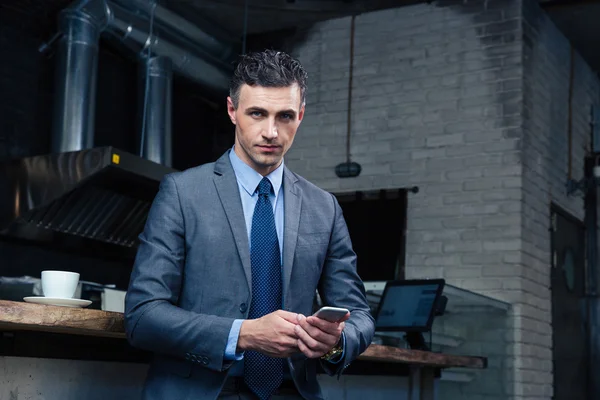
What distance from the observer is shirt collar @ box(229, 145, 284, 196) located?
1.52 meters

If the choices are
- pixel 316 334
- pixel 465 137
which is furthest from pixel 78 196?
pixel 316 334

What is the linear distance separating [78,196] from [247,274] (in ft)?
9.36

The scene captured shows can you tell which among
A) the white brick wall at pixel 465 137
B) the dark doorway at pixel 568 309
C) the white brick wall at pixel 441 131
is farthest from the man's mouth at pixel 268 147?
the dark doorway at pixel 568 309

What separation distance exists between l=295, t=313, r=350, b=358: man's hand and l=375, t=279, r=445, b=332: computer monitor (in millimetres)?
1923

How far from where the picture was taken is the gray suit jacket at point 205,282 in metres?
1.33

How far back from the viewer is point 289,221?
1.50 m

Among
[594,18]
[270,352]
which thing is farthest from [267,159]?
[594,18]

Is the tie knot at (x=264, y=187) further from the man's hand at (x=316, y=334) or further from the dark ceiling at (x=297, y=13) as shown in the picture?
the dark ceiling at (x=297, y=13)

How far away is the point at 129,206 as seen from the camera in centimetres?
443

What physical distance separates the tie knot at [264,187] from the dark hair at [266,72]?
0.51 feet

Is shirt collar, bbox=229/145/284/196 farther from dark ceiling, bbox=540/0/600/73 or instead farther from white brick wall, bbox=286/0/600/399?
dark ceiling, bbox=540/0/600/73

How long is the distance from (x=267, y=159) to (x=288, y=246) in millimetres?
172

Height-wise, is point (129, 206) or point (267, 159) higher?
point (129, 206)

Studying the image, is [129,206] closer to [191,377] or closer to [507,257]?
[507,257]
